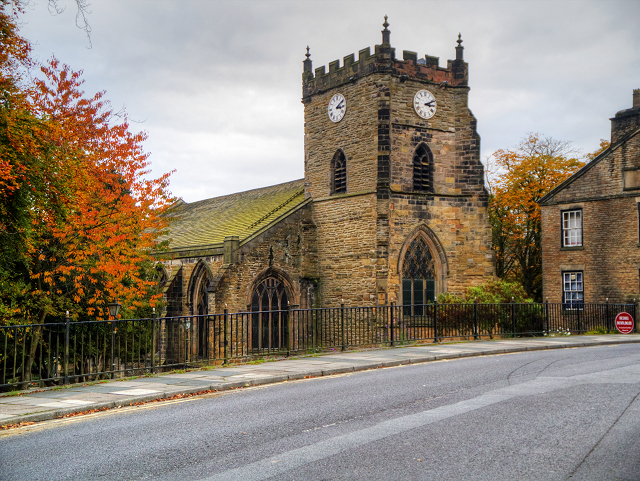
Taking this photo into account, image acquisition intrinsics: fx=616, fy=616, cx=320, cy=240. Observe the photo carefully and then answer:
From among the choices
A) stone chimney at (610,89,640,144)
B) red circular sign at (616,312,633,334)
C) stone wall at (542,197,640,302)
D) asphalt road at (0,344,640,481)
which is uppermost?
stone chimney at (610,89,640,144)

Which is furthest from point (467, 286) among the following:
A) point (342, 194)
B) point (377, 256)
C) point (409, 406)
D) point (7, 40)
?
point (7, 40)

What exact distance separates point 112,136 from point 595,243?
70.3 feet

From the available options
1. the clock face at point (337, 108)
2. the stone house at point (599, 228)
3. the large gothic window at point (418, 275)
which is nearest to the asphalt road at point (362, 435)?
the large gothic window at point (418, 275)

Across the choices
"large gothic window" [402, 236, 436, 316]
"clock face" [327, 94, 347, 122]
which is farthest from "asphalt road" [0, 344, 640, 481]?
"clock face" [327, 94, 347, 122]

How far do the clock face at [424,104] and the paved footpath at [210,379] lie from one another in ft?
34.4

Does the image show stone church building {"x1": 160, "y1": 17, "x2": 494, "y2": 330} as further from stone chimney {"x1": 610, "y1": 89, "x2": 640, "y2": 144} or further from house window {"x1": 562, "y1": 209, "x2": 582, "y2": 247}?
stone chimney {"x1": 610, "y1": 89, "x2": 640, "y2": 144}

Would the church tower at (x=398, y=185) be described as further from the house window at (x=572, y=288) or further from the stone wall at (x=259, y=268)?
the house window at (x=572, y=288)

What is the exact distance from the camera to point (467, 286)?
81.5 ft

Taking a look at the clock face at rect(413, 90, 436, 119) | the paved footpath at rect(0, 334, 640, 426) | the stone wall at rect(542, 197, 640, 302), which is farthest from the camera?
the stone wall at rect(542, 197, 640, 302)

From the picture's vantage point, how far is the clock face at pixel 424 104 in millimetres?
24656

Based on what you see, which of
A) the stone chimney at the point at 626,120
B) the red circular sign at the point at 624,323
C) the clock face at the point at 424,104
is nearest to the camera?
the red circular sign at the point at 624,323

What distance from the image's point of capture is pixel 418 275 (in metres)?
24.5

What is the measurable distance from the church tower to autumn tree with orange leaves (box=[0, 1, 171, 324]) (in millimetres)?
7341

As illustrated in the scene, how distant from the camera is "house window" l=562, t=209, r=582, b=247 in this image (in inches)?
1155
